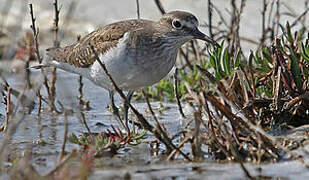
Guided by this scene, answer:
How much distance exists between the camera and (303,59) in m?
5.12

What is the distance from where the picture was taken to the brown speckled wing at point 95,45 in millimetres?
5594

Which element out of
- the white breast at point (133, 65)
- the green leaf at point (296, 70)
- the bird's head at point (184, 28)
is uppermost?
the bird's head at point (184, 28)

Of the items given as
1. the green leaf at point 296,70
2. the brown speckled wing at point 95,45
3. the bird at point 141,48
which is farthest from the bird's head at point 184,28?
the green leaf at point 296,70

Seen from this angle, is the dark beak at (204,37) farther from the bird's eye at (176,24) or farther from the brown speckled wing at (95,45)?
the brown speckled wing at (95,45)

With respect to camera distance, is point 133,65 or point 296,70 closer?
point 296,70

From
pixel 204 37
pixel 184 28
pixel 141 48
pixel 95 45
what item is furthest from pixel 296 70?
pixel 95 45

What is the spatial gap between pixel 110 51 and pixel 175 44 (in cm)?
66

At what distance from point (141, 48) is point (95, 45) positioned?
2.26 ft

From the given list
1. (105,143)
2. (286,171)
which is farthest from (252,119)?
(105,143)

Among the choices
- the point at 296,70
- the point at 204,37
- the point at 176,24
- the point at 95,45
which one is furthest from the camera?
the point at 95,45

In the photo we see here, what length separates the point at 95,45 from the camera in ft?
19.2

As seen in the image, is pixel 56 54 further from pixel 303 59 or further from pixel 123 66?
pixel 303 59

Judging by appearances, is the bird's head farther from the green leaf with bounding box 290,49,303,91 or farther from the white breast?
the green leaf with bounding box 290,49,303,91

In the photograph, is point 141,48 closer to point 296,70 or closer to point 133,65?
point 133,65
